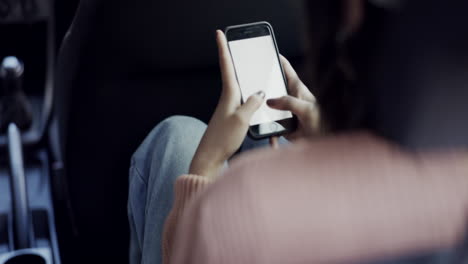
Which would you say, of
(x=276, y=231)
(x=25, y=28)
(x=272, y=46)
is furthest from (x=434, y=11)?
(x=25, y=28)

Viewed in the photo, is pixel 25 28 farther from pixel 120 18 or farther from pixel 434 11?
pixel 434 11

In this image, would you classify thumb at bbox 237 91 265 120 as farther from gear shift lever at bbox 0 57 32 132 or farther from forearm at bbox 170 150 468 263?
gear shift lever at bbox 0 57 32 132

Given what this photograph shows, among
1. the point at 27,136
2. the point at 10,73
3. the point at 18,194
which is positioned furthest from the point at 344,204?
the point at 27,136

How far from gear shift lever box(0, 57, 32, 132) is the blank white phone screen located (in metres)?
0.49

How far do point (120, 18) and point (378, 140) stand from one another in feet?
1.93

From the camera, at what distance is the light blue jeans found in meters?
0.76

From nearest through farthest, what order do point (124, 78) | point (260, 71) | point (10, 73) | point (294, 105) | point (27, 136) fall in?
point (294, 105) → point (260, 71) → point (124, 78) → point (10, 73) → point (27, 136)

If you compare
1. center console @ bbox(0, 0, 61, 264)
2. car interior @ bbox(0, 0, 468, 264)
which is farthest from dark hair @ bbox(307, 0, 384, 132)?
center console @ bbox(0, 0, 61, 264)

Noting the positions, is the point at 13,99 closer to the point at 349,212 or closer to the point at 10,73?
the point at 10,73

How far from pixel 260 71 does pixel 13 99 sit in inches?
22.0

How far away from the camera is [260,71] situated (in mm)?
825

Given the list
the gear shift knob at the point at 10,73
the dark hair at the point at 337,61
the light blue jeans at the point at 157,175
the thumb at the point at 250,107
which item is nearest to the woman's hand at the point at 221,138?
the thumb at the point at 250,107

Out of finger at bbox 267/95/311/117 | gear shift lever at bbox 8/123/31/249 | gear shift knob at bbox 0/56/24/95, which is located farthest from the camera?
gear shift knob at bbox 0/56/24/95

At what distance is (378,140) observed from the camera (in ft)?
1.34
